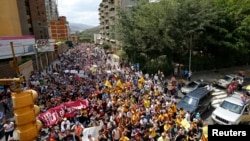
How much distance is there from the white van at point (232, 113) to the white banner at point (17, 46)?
28402 mm

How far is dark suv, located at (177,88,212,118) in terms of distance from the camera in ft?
57.5

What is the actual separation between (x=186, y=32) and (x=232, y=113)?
15093 millimetres

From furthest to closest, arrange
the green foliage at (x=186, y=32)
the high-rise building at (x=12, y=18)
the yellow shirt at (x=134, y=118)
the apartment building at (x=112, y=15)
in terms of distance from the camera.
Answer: the high-rise building at (x=12, y=18)
the apartment building at (x=112, y=15)
the green foliage at (x=186, y=32)
the yellow shirt at (x=134, y=118)

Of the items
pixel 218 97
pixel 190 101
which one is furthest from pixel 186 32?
pixel 190 101

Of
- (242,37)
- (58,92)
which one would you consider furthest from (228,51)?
(58,92)

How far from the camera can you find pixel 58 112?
1580cm

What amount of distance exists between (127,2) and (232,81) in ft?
159

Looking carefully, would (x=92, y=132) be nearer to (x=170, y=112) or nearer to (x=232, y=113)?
(x=170, y=112)

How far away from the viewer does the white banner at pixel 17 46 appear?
3522 cm

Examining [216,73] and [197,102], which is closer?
[197,102]

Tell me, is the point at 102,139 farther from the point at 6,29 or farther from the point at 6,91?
the point at 6,29

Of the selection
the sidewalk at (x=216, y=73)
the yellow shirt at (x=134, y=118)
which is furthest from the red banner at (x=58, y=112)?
the sidewalk at (x=216, y=73)

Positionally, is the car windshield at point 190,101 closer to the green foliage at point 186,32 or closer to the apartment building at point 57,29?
the green foliage at point 186,32

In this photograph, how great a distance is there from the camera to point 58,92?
2188 cm
